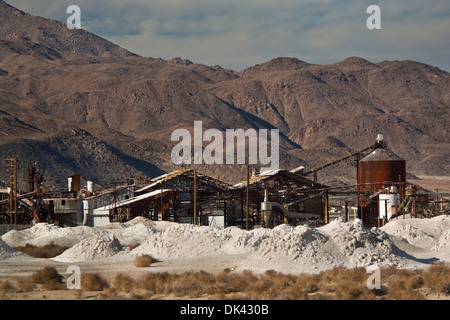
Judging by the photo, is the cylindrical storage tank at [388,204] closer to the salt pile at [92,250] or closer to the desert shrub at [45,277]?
the salt pile at [92,250]

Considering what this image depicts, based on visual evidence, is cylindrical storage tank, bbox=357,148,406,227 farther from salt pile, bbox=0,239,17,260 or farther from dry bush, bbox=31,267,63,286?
dry bush, bbox=31,267,63,286

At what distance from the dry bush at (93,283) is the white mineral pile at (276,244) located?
6663 mm

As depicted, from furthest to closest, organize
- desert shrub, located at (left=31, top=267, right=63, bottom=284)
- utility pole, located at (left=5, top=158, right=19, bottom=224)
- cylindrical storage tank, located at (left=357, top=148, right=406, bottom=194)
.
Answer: cylindrical storage tank, located at (left=357, top=148, right=406, bottom=194) → utility pole, located at (left=5, top=158, right=19, bottom=224) → desert shrub, located at (left=31, top=267, right=63, bottom=284)

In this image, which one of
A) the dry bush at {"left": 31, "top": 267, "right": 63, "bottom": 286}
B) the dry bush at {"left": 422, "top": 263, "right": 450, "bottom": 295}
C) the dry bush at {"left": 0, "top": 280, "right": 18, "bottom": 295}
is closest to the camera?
the dry bush at {"left": 422, "top": 263, "right": 450, "bottom": 295}

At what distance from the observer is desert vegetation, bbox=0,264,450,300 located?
23.9 metres

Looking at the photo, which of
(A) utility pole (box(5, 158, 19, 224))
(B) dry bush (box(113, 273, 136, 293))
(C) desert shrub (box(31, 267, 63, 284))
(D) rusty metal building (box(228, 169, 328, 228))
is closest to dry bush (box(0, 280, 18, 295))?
(C) desert shrub (box(31, 267, 63, 284))

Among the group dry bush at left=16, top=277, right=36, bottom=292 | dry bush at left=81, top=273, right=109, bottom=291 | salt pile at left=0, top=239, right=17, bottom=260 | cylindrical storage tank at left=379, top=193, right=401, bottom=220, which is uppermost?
cylindrical storage tank at left=379, top=193, right=401, bottom=220

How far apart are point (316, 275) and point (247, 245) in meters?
7.53

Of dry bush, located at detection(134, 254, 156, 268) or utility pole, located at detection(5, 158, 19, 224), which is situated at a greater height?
utility pole, located at detection(5, 158, 19, 224)

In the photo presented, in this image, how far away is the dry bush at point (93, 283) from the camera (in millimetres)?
26547

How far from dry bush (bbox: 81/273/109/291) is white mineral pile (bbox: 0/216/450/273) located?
21.9 ft

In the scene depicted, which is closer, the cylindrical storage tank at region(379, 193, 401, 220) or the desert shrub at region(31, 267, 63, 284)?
the desert shrub at region(31, 267, 63, 284)
